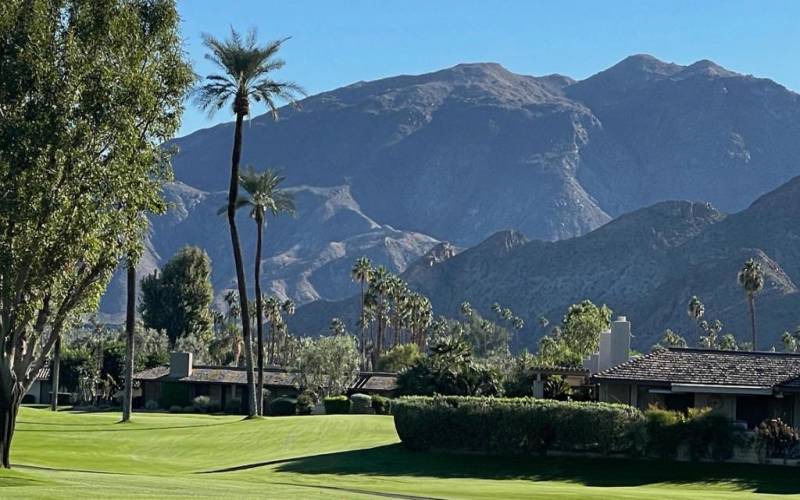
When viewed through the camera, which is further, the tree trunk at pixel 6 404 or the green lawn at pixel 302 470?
the tree trunk at pixel 6 404

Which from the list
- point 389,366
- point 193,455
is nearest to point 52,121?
point 193,455

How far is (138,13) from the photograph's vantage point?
35688 mm

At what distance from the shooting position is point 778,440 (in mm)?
48875

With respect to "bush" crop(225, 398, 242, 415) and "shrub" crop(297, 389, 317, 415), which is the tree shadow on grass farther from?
"bush" crop(225, 398, 242, 415)

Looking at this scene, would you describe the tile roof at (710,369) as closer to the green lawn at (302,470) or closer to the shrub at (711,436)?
the shrub at (711,436)

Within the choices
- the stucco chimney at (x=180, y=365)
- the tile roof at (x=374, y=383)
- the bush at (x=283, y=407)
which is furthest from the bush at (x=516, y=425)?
the stucco chimney at (x=180, y=365)

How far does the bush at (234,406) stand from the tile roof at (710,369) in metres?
46.5

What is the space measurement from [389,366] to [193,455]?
68442 mm

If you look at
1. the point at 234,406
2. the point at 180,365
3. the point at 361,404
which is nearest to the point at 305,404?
the point at 361,404

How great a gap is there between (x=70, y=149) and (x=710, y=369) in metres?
32.5

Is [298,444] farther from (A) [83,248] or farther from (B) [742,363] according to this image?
(A) [83,248]

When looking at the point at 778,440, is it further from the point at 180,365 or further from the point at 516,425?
the point at 180,365

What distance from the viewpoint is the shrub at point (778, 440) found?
48.8 m

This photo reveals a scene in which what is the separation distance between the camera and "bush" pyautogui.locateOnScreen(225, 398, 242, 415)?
326ft
